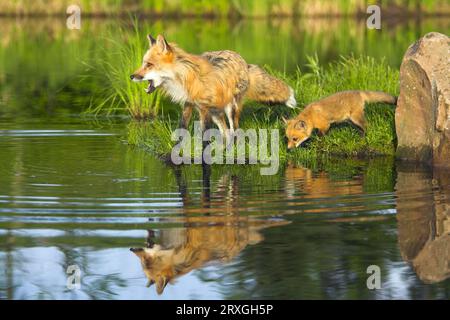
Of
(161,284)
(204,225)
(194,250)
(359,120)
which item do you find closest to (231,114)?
(359,120)

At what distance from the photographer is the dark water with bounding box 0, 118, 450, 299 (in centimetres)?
753

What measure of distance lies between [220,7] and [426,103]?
103 ft

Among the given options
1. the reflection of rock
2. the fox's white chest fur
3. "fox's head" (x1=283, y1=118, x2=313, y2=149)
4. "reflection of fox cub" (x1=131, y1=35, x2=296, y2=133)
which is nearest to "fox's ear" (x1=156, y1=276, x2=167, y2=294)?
the reflection of rock

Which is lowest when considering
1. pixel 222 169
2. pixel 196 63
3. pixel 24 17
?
pixel 222 169

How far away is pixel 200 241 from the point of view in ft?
28.6

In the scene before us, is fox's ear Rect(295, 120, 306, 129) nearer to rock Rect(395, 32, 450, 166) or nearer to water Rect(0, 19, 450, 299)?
water Rect(0, 19, 450, 299)

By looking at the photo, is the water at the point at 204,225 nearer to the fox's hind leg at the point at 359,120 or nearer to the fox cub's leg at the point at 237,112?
the fox's hind leg at the point at 359,120

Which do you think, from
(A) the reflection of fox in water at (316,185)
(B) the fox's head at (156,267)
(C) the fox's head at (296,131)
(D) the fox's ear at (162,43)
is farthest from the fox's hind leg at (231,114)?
(B) the fox's head at (156,267)

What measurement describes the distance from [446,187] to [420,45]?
86.8 inches

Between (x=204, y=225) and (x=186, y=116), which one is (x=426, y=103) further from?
(x=204, y=225)

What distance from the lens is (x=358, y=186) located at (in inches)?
450

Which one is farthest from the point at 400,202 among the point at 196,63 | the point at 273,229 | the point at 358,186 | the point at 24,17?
the point at 24,17
